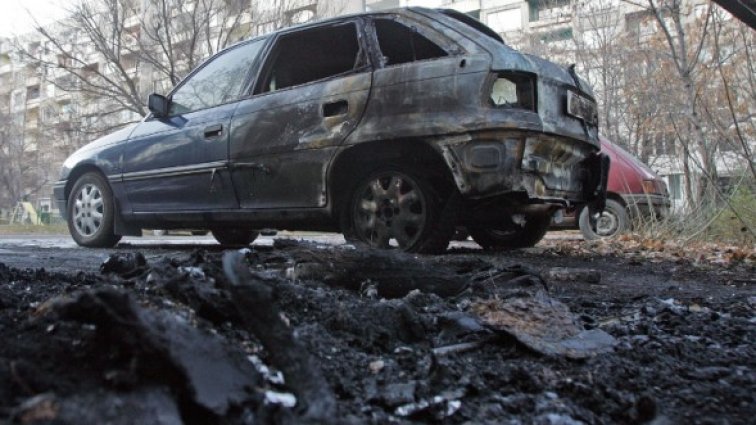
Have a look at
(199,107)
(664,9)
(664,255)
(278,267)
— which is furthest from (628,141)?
(278,267)

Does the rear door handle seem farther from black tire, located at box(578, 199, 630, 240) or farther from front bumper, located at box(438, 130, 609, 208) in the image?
black tire, located at box(578, 199, 630, 240)

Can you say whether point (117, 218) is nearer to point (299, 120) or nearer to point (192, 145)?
point (192, 145)

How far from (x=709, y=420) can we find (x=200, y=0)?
17.1 meters

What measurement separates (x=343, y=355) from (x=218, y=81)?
404cm

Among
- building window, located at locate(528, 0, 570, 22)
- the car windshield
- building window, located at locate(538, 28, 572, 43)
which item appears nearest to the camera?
the car windshield

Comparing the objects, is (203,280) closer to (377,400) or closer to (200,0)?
(377,400)

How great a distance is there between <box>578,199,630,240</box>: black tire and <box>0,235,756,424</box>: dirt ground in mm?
5499

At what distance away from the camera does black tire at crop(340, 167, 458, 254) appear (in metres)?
3.83

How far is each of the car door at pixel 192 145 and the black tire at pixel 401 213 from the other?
113 centimetres

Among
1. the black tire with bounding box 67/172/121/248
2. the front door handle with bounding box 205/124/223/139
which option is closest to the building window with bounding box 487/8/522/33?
the black tire with bounding box 67/172/121/248

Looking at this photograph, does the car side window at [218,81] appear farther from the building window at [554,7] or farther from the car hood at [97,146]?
the building window at [554,7]

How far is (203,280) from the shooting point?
169 cm

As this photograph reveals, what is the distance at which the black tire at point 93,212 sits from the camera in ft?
17.9

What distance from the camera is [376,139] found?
3.82 m
